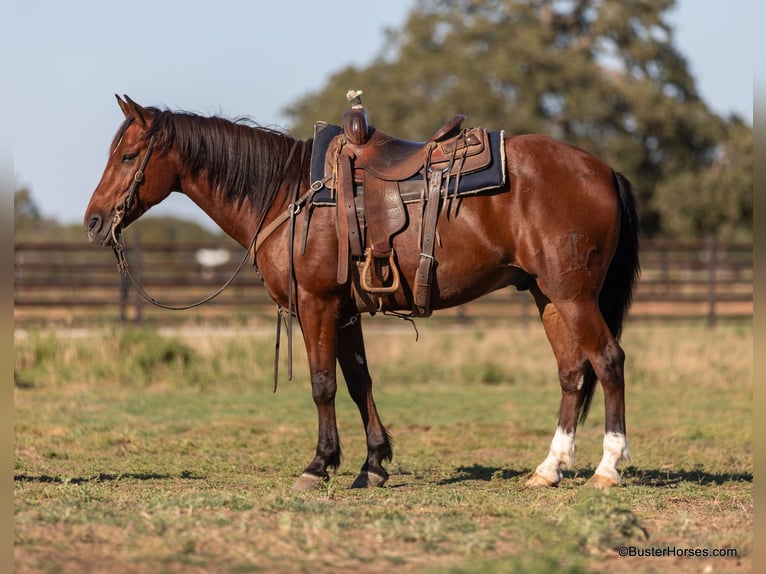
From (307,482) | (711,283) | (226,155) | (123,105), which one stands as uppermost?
(123,105)

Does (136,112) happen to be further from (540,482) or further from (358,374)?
(540,482)

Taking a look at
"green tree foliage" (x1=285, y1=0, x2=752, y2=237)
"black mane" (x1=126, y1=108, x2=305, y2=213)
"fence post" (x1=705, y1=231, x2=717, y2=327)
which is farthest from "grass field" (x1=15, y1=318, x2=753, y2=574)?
"green tree foliage" (x1=285, y1=0, x2=752, y2=237)

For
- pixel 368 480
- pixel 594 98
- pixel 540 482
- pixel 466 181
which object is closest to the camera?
pixel 466 181

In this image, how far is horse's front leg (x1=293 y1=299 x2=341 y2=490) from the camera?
677 centimetres

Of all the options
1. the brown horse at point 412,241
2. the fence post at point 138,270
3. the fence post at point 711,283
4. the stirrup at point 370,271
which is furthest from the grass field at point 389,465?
the fence post at point 711,283

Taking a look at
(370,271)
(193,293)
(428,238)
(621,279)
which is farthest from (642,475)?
(193,293)

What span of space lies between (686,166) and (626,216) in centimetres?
3033

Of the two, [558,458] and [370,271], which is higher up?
[370,271]

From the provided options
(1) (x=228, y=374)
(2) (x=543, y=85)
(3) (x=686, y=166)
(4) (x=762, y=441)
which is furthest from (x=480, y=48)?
(4) (x=762, y=441)

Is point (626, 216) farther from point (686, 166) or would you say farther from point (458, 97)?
point (686, 166)

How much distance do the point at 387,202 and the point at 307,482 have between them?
1.87 m

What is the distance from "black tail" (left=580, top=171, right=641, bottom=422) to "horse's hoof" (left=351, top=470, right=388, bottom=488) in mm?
1467

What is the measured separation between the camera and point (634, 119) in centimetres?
3519

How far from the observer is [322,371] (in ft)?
22.5
